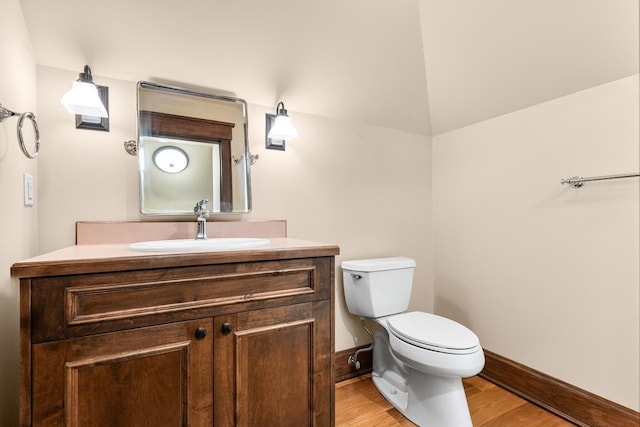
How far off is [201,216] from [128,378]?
2.30ft

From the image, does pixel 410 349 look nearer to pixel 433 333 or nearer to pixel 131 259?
pixel 433 333

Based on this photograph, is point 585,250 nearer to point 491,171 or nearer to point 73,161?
point 491,171

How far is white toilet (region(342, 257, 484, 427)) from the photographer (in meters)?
1.39

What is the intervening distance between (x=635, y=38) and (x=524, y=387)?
179 centimetres

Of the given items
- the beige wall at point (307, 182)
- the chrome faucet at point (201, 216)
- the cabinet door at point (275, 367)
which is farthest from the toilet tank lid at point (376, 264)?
the chrome faucet at point (201, 216)

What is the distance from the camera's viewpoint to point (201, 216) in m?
1.43

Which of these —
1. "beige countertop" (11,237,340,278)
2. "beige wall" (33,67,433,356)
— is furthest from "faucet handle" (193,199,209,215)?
"beige countertop" (11,237,340,278)

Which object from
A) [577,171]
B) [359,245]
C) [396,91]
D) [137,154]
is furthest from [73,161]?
[577,171]

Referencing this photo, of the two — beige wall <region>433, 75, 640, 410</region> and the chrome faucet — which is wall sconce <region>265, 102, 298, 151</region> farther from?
beige wall <region>433, 75, 640, 410</region>

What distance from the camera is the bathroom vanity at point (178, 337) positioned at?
82cm

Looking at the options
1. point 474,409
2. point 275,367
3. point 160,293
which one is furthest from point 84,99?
point 474,409

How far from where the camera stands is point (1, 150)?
2.99 feet

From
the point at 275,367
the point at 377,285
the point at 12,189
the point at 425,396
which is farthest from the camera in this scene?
the point at 377,285

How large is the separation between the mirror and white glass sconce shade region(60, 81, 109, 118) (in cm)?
22
